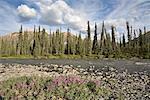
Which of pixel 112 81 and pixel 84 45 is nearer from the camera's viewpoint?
pixel 112 81

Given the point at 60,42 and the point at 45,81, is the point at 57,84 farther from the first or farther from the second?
the point at 60,42

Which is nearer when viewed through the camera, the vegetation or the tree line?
the vegetation

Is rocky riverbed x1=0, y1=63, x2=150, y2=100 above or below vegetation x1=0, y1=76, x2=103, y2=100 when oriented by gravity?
below

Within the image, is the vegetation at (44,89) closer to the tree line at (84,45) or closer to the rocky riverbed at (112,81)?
the rocky riverbed at (112,81)

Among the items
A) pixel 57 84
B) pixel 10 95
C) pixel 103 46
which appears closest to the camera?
pixel 10 95

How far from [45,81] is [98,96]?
3.59 m

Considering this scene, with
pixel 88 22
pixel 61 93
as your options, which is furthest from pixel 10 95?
pixel 88 22

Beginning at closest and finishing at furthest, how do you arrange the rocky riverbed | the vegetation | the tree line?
the vegetation, the rocky riverbed, the tree line

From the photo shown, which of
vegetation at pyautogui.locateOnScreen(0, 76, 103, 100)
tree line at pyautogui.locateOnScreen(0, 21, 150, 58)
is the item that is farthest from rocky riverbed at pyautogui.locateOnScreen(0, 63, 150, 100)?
tree line at pyautogui.locateOnScreen(0, 21, 150, 58)

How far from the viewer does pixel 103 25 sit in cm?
17888

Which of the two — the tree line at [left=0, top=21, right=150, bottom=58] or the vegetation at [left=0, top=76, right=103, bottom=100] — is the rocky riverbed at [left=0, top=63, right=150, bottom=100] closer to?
the vegetation at [left=0, top=76, right=103, bottom=100]

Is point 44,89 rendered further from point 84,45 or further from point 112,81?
point 84,45

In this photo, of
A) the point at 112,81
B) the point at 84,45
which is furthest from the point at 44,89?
the point at 84,45

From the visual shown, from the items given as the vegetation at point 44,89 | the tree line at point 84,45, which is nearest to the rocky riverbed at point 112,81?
the vegetation at point 44,89
